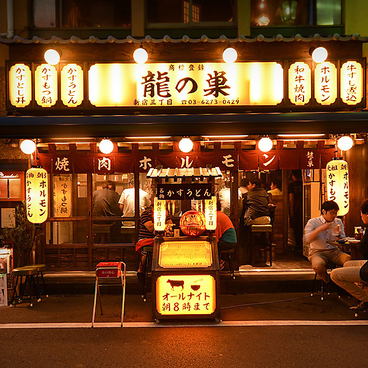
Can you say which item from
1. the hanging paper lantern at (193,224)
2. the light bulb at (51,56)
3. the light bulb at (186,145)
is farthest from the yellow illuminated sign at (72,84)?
the hanging paper lantern at (193,224)

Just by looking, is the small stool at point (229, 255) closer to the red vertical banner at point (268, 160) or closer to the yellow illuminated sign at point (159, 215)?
the yellow illuminated sign at point (159, 215)

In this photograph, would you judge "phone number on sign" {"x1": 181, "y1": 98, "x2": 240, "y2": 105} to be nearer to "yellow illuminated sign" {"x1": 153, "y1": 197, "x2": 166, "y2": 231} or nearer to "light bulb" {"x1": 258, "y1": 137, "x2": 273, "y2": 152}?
"light bulb" {"x1": 258, "y1": 137, "x2": 273, "y2": 152}

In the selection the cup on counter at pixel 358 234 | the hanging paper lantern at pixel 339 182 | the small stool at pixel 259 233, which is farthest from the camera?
the small stool at pixel 259 233

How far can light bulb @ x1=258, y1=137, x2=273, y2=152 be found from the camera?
9.88 m

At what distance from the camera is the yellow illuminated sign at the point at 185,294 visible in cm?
777

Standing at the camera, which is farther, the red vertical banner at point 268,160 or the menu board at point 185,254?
the red vertical banner at point 268,160

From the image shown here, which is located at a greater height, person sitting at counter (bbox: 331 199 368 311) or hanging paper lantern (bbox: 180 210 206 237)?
hanging paper lantern (bbox: 180 210 206 237)

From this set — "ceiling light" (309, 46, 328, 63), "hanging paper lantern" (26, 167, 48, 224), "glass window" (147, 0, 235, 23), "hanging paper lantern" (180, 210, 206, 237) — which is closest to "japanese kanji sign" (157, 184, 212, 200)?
"hanging paper lantern" (180, 210, 206, 237)

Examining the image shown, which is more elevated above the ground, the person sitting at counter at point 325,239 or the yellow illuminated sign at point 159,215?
the yellow illuminated sign at point 159,215

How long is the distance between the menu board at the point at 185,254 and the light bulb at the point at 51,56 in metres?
5.27

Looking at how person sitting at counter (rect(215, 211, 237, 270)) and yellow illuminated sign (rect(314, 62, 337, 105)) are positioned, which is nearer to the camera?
person sitting at counter (rect(215, 211, 237, 270))

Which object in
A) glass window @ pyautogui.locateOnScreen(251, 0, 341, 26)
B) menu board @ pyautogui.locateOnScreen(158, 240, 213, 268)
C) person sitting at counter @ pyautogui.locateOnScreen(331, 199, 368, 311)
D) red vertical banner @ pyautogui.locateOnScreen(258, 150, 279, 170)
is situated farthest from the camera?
glass window @ pyautogui.locateOnScreen(251, 0, 341, 26)

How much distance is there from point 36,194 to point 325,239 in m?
7.00

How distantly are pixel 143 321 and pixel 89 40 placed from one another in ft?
23.1
